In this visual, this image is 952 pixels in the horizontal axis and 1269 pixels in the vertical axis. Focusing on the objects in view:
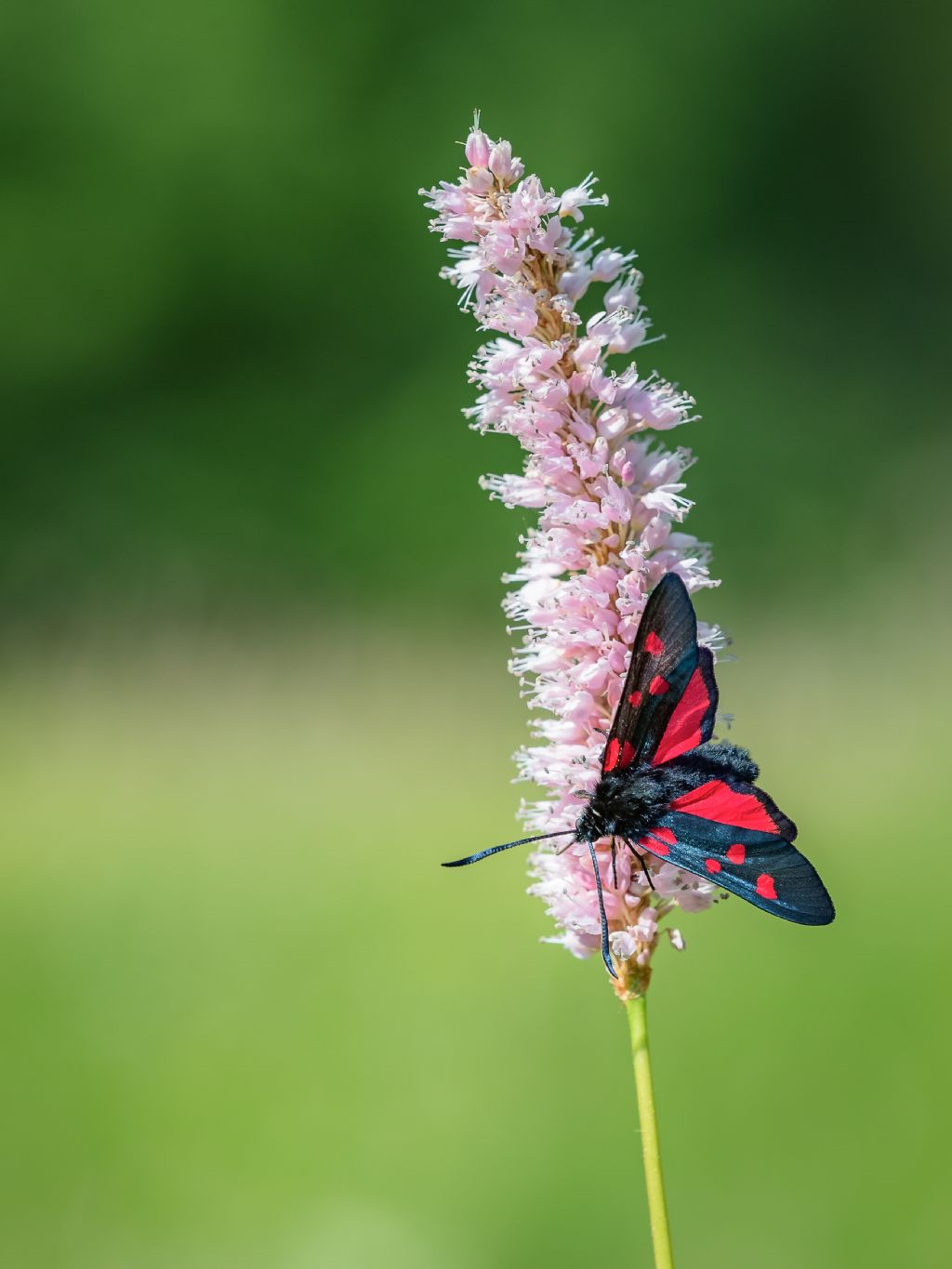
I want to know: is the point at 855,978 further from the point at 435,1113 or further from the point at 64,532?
the point at 64,532

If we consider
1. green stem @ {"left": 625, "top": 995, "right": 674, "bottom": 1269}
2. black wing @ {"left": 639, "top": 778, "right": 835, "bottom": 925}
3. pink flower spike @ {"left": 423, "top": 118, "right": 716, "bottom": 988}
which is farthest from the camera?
pink flower spike @ {"left": 423, "top": 118, "right": 716, "bottom": 988}

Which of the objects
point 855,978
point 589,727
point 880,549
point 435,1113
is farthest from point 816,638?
point 589,727

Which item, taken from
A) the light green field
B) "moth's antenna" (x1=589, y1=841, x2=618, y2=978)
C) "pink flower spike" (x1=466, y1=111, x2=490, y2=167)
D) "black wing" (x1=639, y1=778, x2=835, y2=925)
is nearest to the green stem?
"moth's antenna" (x1=589, y1=841, x2=618, y2=978)

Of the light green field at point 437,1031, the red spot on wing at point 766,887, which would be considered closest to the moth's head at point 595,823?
the red spot on wing at point 766,887

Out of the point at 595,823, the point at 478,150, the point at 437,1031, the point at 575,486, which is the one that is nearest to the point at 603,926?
the point at 595,823

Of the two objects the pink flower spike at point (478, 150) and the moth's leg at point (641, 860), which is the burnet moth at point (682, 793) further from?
the pink flower spike at point (478, 150)

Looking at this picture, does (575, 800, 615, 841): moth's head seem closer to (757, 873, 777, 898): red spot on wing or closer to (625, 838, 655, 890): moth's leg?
(625, 838, 655, 890): moth's leg
